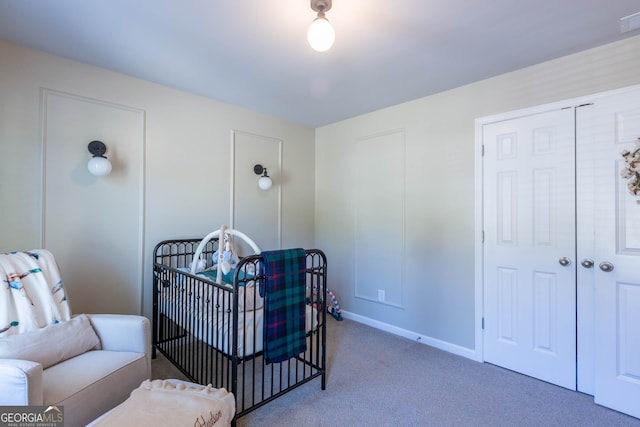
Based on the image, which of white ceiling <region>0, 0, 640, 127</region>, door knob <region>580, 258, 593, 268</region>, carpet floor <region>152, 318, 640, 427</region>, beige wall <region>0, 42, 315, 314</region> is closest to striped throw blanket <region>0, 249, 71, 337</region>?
beige wall <region>0, 42, 315, 314</region>

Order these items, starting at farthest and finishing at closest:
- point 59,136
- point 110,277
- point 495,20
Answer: point 110,277
point 59,136
point 495,20

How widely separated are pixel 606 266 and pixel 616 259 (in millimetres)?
70

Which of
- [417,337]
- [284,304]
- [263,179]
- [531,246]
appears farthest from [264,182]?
[531,246]

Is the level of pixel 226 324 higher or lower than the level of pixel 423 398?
higher

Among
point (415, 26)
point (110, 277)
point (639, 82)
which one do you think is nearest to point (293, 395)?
point (110, 277)

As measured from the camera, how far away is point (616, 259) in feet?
6.43

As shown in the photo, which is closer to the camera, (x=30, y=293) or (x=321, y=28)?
(x=321, y=28)

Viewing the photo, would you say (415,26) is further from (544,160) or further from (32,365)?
(32,365)

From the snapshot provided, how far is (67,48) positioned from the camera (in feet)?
6.94

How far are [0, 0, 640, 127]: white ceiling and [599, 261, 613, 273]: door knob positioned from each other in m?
1.48

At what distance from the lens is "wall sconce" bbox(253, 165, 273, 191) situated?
3.30 m

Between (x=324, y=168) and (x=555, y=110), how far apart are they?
244cm

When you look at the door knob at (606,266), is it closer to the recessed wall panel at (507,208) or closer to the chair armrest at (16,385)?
the recessed wall panel at (507,208)

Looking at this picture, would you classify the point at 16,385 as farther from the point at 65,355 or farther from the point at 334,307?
the point at 334,307
